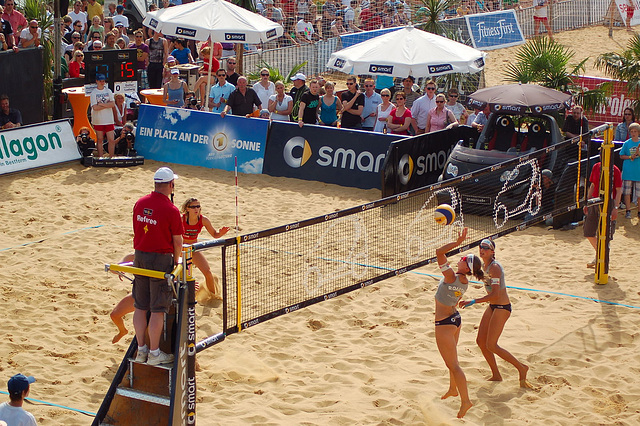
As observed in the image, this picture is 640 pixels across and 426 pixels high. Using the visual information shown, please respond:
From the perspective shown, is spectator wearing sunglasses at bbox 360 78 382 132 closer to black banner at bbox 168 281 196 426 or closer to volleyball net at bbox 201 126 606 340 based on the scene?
volleyball net at bbox 201 126 606 340

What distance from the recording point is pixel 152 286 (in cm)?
688

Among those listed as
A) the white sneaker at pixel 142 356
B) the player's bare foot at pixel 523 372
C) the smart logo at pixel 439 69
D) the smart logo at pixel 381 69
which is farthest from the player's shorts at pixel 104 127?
the player's bare foot at pixel 523 372

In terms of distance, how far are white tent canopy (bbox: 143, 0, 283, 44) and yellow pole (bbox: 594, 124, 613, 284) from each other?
796cm

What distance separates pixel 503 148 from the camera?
47.9 ft

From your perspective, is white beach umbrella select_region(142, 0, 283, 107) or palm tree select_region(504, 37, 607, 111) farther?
palm tree select_region(504, 37, 607, 111)

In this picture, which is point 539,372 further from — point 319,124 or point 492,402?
point 319,124

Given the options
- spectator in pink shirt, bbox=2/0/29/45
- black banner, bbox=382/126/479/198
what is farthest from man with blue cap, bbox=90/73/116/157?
black banner, bbox=382/126/479/198

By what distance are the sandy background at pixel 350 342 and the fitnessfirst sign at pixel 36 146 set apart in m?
2.37

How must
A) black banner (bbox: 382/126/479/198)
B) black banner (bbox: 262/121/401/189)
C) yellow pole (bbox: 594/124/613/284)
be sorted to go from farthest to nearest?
black banner (bbox: 262/121/401/189), black banner (bbox: 382/126/479/198), yellow pole (bbox: 594/124/613/284)

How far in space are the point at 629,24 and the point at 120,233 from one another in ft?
87.0

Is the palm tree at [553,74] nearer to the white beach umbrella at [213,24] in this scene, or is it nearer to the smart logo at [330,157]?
the smart logo at [330,157]

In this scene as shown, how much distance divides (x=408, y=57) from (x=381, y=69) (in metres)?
0.57

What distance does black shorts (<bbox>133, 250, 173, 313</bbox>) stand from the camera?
6.82m

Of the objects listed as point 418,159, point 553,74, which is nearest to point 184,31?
point 418,159
